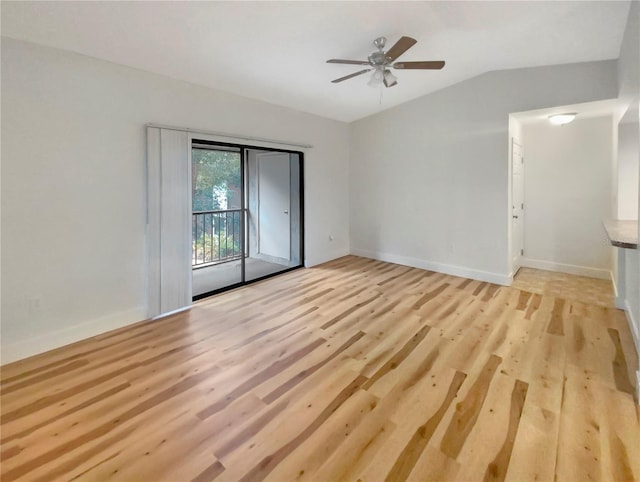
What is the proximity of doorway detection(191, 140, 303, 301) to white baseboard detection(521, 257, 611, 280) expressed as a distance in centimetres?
401

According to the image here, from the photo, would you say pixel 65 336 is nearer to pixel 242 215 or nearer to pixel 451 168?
pixel 242 215

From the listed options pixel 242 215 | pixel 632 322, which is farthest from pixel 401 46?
pixel 632 322

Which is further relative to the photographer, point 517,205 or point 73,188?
point 517,205

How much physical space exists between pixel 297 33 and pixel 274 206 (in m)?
3.21

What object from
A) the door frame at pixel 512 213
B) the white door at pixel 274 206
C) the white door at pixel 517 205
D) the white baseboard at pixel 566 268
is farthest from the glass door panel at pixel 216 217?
the white baseboard at pixel 566 268

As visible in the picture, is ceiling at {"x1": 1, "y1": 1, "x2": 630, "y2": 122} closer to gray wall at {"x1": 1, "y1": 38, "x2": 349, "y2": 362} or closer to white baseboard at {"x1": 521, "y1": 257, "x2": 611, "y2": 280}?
gray wall at {"x1": 1, "y1": 38, "x2": 349, "y2": 362}

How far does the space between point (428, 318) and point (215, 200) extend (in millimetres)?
3382

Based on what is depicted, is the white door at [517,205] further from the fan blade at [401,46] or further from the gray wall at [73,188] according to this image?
the gray wall at [73,188]

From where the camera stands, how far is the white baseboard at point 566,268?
4672mm

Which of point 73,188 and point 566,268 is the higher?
point 73,188

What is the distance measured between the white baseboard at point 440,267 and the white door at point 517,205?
0.43 m

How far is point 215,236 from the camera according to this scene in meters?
5.38

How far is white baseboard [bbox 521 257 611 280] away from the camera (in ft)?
15.3

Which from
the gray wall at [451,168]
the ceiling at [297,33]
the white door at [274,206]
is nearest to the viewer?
the ceiling at [297,33]
